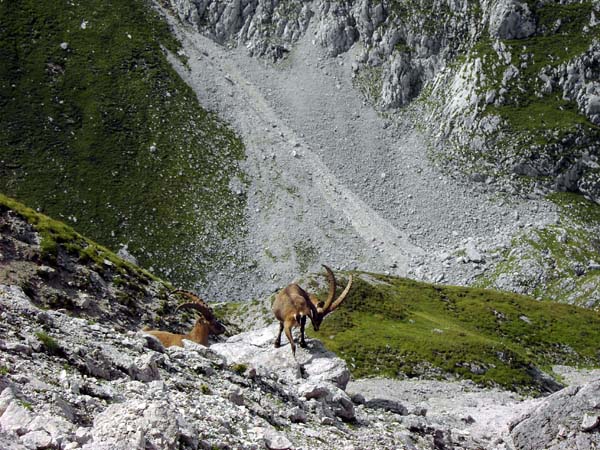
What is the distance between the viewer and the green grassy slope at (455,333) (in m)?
41.7

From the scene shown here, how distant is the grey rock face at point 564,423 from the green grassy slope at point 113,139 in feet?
213

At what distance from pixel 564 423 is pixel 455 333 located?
97.8 feet

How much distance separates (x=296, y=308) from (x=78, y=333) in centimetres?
932

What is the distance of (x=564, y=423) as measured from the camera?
21.7 m

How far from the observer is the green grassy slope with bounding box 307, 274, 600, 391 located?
41.7 meters

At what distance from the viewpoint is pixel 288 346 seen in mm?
25359

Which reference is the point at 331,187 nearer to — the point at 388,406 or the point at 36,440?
the point at 388,406

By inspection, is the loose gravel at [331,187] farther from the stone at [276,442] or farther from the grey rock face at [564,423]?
the stone at [276,442]

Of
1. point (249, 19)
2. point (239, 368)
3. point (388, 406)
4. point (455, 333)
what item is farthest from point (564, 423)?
point (249, 19)

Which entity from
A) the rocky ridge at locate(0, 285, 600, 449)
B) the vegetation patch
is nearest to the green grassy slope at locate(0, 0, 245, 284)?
the vegetation patch

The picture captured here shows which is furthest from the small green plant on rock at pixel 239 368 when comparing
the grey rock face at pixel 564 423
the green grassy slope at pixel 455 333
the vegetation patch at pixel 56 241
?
the green grassy slope at pixel 455 333

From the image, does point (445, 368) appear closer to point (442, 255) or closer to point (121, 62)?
point (442, 255)

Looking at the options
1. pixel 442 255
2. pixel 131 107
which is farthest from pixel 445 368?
pixel 131 107

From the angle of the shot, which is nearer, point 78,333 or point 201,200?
point 78,333
